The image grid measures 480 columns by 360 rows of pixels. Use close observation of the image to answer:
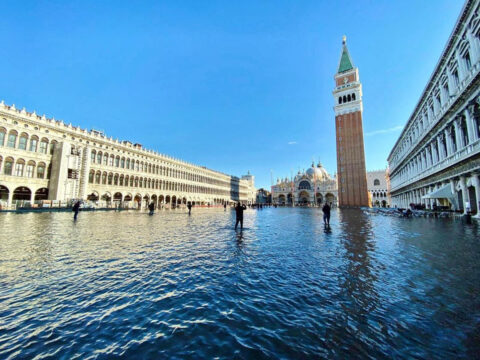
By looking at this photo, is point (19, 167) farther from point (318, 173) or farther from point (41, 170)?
point (318, 173)

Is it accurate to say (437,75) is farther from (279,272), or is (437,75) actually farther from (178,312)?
(178,312)

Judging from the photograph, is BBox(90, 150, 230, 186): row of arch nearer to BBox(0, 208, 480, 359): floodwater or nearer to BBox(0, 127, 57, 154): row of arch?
BBox(0, 127, 57, 154): row of arch

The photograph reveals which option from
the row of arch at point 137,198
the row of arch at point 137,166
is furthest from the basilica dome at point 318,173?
the row of arch at point 137,198

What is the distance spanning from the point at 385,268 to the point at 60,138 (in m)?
46.6

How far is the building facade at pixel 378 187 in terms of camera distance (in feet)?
313

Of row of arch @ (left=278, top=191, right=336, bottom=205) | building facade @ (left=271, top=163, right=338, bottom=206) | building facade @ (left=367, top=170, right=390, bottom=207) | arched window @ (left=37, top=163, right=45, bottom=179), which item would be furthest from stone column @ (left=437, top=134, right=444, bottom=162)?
row of arch @ (left=278, top=191, right=336, bottom=205)

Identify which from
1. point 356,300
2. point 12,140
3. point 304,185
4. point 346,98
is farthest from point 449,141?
point 304,185

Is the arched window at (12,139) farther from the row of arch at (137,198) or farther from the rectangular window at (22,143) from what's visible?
the row of arch at (137,198)

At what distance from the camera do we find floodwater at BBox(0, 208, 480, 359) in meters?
2.60

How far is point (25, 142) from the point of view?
32.4 meters

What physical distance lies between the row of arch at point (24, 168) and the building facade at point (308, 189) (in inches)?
→ 3507

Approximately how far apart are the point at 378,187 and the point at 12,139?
116 meters

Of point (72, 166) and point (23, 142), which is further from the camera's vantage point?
point (72, 166)

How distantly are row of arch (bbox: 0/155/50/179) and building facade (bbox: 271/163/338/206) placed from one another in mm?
89080
